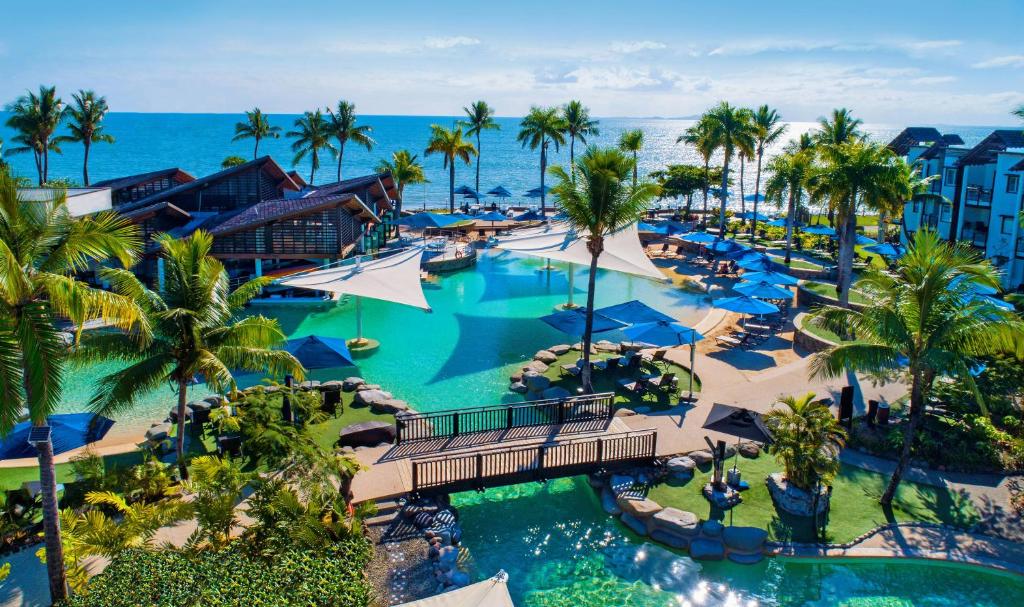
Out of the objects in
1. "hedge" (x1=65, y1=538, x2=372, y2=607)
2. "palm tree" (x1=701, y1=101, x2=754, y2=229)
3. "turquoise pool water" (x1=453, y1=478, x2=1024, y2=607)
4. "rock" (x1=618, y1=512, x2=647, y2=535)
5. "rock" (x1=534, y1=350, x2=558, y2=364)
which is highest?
"palm tree" (x1=701, y1=101, x2=754, y2=229)

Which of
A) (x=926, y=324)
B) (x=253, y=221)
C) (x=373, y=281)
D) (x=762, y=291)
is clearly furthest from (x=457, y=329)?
(x=926, y=324)

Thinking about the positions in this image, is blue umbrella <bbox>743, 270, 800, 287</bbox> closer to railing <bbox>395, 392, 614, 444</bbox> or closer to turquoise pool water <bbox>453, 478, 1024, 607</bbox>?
railing <bbox>395, 392, 614, 444</bbox>

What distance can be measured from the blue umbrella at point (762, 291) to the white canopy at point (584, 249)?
376 cm

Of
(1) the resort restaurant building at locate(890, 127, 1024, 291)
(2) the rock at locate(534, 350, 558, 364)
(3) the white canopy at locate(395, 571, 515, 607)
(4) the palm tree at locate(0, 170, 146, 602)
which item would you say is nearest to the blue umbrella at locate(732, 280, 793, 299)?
(1) the resort restaurant building at locate(890, 127, 1024, 291)

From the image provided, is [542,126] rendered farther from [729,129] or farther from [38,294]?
[38,294]

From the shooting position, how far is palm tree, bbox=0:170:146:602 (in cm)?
1004

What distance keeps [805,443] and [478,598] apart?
32.2 feet

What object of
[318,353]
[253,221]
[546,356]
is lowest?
[546,356]

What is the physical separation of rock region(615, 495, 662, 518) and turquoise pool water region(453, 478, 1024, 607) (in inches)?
17.7

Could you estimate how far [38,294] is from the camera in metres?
10.7

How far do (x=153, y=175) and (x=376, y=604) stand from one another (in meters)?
40.4

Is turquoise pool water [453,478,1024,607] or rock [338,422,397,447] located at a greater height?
rock [338,422,397,447]

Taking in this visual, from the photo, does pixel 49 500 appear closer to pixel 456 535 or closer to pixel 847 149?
pixel 456 535

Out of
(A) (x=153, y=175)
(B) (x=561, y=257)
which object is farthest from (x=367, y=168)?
(B) (x=561, y=257)
